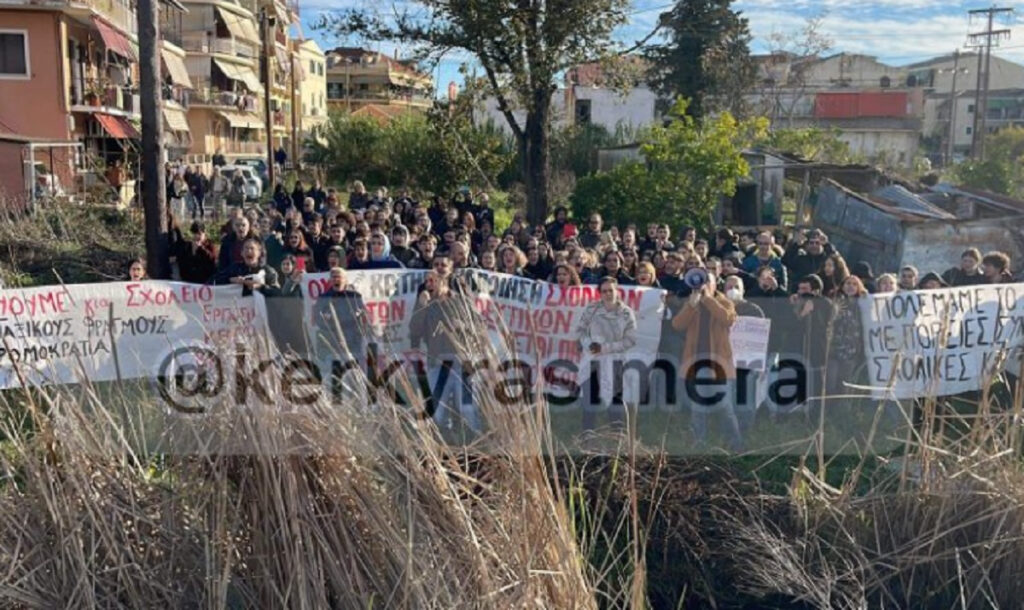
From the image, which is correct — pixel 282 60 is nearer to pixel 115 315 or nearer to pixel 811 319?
pixel 115 315

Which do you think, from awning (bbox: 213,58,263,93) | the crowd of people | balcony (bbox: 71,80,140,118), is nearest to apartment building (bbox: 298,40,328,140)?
awning (bbox: 213,58,263,93)

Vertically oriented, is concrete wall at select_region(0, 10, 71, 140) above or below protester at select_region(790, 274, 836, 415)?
above

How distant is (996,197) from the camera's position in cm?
1784

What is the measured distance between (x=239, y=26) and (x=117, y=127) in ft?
109

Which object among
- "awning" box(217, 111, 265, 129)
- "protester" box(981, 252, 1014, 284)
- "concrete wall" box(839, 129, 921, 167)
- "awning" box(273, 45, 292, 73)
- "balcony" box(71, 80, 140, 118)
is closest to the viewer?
"protester" box(981, 252, 1014, 284)

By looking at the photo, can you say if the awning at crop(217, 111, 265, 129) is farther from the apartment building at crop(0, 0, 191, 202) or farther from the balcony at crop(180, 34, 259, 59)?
the apartment building at crop(0, 0, 191, 202)

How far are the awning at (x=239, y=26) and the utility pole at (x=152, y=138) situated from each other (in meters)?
54.7

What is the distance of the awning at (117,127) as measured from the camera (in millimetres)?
35250

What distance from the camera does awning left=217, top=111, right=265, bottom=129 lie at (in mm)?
63781

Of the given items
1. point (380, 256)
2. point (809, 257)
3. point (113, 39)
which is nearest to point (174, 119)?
point (113, 39)

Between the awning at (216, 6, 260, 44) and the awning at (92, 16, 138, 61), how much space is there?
2649 centimetres

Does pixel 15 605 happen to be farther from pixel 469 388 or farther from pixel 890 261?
pixel 890 261

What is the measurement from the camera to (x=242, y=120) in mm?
67375


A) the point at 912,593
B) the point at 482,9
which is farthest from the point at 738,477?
the point at 482,9
